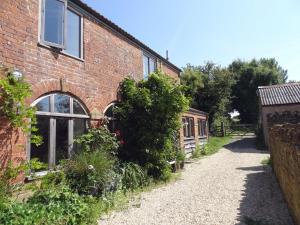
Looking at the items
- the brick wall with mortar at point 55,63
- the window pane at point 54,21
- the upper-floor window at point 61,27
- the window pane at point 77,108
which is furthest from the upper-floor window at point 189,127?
the window pane at point 54,21

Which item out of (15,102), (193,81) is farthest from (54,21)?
(193,81)

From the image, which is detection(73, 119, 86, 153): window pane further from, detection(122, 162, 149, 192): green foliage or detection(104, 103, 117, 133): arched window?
detection(122, 162, 149, 192): green foliage

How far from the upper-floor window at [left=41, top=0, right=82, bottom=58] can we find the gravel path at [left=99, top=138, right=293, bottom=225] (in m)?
4.90

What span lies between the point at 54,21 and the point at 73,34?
3.41ft

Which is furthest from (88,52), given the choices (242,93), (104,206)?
(242,93)

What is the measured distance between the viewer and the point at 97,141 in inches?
355

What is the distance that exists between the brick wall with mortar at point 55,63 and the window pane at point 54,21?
1.15 ft

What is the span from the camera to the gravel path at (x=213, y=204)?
6.20 metres

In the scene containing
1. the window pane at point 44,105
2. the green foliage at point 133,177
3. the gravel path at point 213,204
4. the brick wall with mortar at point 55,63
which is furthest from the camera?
the green foliage at point 133,177

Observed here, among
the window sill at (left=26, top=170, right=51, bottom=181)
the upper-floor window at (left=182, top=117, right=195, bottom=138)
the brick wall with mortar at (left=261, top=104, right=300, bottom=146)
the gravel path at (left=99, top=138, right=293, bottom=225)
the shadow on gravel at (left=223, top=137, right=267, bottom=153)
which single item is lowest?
the gravel path at (left=99, top=138, right=293, bottom=225)

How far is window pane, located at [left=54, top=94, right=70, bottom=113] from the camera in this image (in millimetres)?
7895

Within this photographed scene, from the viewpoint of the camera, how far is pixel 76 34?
30.3 ft

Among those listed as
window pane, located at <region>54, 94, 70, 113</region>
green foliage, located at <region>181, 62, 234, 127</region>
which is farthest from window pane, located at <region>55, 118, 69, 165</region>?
green foliage, located at <region>181, 62, 234, 127</region>

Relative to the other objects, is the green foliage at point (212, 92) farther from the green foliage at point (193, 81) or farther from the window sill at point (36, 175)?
the window sill at point (36, 175)
